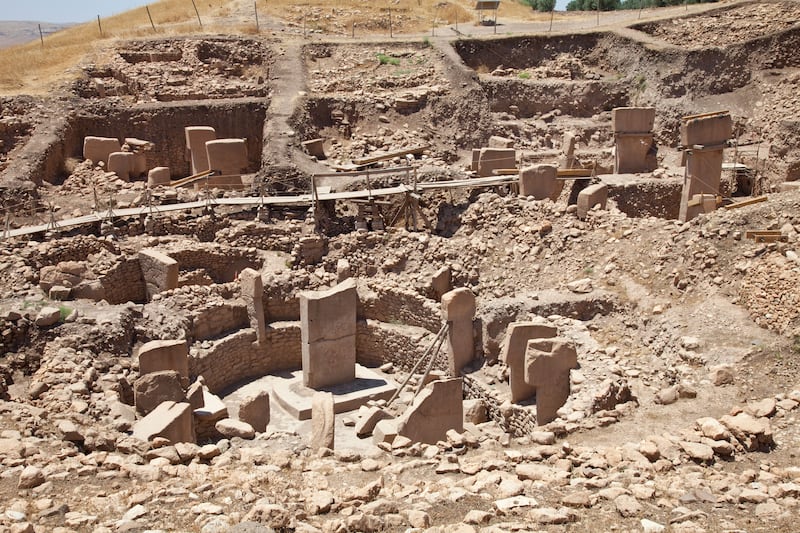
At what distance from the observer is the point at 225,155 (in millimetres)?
21188

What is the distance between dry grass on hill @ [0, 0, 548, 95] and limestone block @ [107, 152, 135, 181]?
4.63m

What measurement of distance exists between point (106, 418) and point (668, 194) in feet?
49.2

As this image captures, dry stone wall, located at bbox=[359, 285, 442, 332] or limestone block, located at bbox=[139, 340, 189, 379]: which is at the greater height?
limestone block, located at bbox=[139, 340, 189, 379]

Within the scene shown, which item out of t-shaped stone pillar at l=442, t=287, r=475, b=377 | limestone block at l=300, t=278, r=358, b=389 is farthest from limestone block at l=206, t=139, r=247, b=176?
t-shaped stone pillar at l=442, t=287, r=475, b=377

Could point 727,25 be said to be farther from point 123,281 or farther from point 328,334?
point 123,281

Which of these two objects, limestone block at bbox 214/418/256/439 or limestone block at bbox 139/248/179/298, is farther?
Answer: limestone block at bbox 139/248/179/298

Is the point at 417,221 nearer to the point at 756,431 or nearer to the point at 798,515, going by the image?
the point at 756,431

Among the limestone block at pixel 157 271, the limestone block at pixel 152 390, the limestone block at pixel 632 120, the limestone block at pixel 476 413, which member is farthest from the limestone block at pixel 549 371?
the limestone block at pixel 632 120

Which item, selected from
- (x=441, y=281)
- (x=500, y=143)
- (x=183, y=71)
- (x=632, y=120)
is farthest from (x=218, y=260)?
(x=183, y=71)

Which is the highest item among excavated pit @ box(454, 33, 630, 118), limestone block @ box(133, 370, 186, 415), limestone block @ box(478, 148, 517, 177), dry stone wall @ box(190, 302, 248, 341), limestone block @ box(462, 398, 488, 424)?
excavated pit @ box(454, 33, 630, 118)

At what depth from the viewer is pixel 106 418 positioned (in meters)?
9.21

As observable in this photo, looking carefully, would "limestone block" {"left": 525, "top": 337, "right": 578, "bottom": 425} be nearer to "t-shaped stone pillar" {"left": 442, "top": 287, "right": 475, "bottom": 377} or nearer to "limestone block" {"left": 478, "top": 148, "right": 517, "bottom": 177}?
"t-shaped stone pillar" {"left": 442, "top": 287, "right": 475, "bottom": 377}

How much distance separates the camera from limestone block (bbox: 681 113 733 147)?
616 inches

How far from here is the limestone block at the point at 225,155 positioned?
69.1ft
